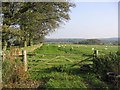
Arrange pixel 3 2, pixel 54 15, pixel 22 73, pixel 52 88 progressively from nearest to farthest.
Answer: pixel 52 88 < pixel 22 73 < pixel 3 2 < pixel 54 15

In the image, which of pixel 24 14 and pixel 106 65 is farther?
pixel 24 14

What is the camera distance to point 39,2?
2312cm

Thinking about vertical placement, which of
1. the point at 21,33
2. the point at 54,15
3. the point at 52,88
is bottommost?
the point at 52,88

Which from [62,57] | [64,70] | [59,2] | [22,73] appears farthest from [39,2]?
[22,73]

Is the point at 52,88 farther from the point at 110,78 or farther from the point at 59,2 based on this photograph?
the point at 59,2

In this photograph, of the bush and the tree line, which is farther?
the tree line

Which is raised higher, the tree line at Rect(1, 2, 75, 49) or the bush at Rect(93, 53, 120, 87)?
the tree line at Rect(1, 2, 75, 49)

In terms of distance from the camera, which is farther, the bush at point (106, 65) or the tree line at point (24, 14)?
the tree line at point (24, 14)

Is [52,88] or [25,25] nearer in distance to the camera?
[52,88]

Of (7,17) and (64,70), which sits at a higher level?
(7,17)

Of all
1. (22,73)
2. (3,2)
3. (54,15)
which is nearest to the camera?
(22,73)

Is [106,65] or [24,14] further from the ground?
[24,14]

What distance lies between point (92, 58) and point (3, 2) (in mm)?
11618

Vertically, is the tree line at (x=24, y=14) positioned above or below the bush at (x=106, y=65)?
above
